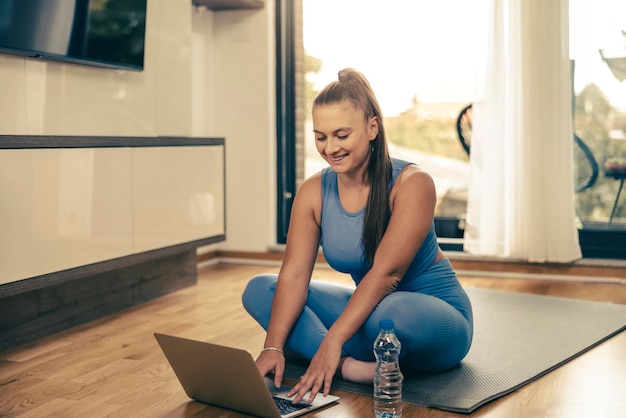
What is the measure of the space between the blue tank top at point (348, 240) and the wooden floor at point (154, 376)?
0.35 m

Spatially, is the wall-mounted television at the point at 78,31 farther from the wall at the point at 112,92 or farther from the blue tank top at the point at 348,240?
the blue tank top at the point at 348,240

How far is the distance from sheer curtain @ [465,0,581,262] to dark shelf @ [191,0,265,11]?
122 cm

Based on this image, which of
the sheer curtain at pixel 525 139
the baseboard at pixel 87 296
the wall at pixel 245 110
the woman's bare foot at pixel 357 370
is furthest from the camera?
the wall at pixel 245 110

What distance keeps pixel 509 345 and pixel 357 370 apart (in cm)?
67

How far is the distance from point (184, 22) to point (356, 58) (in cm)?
106

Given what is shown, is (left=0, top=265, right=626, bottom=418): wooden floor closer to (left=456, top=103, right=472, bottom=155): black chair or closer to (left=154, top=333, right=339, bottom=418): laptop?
(left=154, top=333, right=339, bottom=418): laptop

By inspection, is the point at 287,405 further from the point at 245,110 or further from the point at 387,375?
the point at 245,110

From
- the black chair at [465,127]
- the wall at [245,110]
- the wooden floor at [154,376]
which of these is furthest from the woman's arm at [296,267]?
the wall at [245,110]

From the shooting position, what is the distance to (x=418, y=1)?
4281mm

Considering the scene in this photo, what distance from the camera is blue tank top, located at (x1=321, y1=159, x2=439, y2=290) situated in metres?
2.25

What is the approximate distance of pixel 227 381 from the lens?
1.98 meters

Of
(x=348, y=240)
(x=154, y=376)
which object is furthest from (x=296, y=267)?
(x=154, y=376)

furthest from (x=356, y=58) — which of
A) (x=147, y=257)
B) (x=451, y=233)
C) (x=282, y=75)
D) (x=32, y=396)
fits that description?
(x=32, y=396)

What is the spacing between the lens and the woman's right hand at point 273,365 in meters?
2.08
